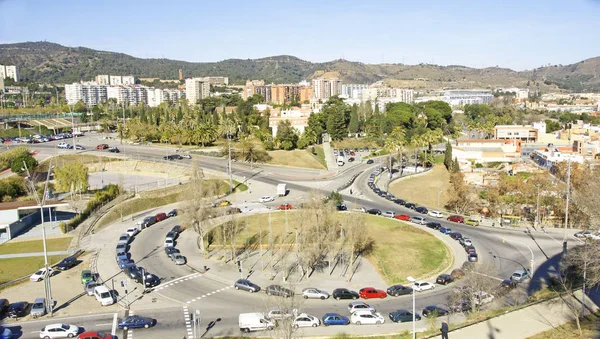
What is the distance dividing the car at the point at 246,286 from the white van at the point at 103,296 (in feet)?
22.4

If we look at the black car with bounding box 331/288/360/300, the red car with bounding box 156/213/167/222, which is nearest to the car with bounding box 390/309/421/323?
the black car with bounding box 331/288/360/300

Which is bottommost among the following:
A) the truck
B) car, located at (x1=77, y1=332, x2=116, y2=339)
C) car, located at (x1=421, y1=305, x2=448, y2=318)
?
car, located at (x1=421, y1=305, x2=448, y2=318)

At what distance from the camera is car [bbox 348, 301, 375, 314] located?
24531 mm

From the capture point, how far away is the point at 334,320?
23500mm

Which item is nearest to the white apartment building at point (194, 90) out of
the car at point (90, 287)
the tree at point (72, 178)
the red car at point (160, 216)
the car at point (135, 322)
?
the tree at point (72, 178)

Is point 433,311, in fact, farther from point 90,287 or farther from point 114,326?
point 90,287

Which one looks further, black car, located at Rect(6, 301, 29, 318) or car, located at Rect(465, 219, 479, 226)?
car, located at Rect(465, 219, 479, 226)

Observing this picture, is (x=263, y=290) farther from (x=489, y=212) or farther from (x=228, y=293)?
(x=489, y=212)

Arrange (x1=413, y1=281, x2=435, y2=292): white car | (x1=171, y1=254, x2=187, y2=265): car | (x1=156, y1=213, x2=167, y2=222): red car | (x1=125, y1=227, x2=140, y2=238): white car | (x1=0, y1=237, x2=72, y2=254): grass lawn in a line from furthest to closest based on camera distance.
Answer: (x1=156, y1=213, x2=167, y2=222): red car < (x1=125, y1=227, x2=140, y2=238): white car < (x1=0, y1=237, x2=72, y2=254): grass lawn < (x1=171, y1=254, x2=187, y2=265): car < (x1=413, y1=281, x2=435, y2=292): white car

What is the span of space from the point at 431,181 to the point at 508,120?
61897mm

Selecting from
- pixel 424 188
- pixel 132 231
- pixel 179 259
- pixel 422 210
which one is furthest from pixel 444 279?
pixel 424 188

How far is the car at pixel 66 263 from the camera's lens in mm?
31375

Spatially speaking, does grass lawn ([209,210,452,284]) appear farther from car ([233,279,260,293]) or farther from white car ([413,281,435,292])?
car ([233,279,260,293])

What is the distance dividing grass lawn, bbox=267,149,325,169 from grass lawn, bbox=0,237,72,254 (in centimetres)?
3553
